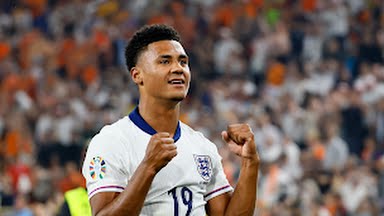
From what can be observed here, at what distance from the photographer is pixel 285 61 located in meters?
14.4

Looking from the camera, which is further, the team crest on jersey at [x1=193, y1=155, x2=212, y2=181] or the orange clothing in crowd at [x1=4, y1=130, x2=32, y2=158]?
the orange clothing in crowd at [x1=4, y1=130, x2=32, y2=158]

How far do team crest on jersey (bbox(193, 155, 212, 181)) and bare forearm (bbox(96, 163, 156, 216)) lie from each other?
54 centimetres

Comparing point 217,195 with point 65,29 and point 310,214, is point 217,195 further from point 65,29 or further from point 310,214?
point 65,29

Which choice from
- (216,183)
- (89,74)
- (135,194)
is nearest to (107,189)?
(135,194)

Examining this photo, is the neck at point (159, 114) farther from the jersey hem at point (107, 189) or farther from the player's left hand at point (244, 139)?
the jersey hem at point (107, 189)

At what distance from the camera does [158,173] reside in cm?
426

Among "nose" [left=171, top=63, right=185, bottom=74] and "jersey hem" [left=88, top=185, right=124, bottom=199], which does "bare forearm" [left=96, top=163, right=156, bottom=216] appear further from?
"nose" [left=171, top=63, right=185, bottom=74]

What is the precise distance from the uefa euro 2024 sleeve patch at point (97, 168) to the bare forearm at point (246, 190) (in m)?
0.75

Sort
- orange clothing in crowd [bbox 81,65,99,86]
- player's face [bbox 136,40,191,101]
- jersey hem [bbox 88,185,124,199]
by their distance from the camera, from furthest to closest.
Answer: orange clothing in crowd [bbox 81,65,99,86] → player's face [bbox 136,40,191,101] → jersey hem [bbox 88,185,124,199]

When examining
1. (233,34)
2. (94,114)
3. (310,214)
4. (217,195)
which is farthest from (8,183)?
(217,195)

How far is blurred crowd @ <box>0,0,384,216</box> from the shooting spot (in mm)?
11117

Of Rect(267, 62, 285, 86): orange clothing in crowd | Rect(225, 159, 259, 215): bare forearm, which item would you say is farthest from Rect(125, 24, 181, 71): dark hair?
Rect(267, 62, 285, 86): orange clothing in crowd

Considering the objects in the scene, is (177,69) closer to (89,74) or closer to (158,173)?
(158,173)

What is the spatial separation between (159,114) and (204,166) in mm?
337
